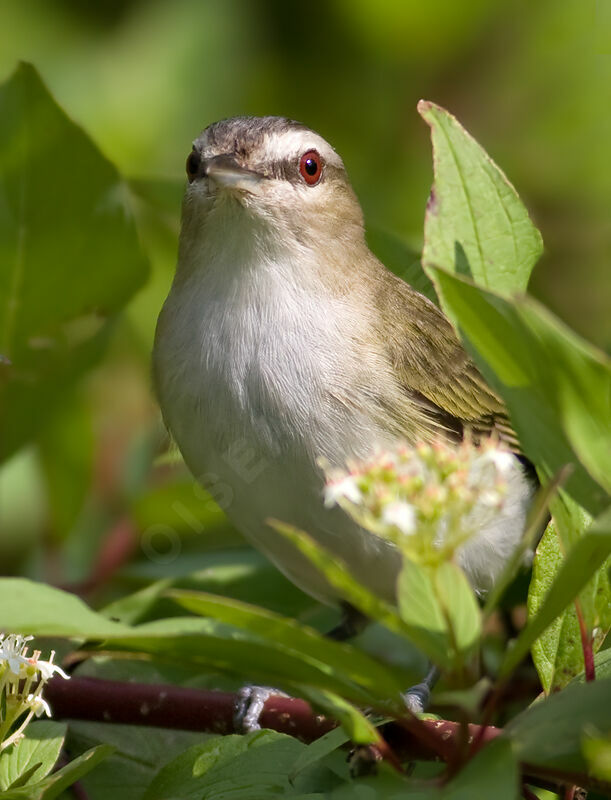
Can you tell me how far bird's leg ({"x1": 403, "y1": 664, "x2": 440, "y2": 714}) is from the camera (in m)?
2.95

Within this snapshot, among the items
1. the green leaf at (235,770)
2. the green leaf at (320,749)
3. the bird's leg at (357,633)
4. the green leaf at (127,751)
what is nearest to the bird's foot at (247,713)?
the green leaf at (127,751)

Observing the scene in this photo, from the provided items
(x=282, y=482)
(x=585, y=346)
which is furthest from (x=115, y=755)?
(x=585, y=346)

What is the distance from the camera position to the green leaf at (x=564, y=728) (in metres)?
1.46

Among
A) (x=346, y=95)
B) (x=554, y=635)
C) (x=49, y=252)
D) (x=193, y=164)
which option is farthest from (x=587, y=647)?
(x=346, y=95)

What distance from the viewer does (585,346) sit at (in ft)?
4.76

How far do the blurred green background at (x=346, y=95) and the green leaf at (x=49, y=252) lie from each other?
1.02m

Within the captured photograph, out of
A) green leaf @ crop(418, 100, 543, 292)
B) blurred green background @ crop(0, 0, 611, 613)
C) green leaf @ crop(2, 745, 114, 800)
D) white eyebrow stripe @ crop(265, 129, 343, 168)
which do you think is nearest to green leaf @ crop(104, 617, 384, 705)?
green leaf @ crop(2, 745, 114, 800)

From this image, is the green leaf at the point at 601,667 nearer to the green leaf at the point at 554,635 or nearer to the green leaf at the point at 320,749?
the green leaf at the point at 554,635

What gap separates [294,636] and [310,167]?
6.89 feet

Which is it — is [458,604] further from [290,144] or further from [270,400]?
[290,144]

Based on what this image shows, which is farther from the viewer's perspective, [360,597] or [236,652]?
[236,652]

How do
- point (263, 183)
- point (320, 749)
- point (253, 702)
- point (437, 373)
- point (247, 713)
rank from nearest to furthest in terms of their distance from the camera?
point (320, 749) → point (247, 713) → point (253, 702) → point (263, 183) → point (437, 373)

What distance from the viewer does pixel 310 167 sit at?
3361mm

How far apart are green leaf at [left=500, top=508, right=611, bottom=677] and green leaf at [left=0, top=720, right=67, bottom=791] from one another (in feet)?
2.84
